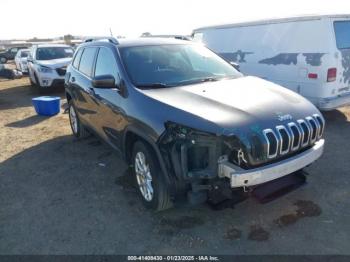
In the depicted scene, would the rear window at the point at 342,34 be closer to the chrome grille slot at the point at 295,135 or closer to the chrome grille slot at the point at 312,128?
the chrome grille slot at the point at 312,128

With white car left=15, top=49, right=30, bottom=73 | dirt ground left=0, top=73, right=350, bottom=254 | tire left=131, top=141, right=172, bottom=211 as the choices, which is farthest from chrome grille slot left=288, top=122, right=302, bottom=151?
white car left=15, top=49, right=30, bottom=73

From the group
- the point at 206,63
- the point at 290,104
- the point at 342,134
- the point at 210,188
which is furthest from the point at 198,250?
the point at 342,134

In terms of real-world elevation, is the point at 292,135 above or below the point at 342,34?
below

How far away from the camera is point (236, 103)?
337cm

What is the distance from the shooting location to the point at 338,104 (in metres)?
6.66

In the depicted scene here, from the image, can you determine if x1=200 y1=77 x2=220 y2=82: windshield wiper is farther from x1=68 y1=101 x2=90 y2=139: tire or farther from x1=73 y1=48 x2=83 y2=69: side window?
x1=68 y1=101 x2=90 y2=139: tire

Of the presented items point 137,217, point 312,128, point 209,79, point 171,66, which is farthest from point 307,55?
point 137,217

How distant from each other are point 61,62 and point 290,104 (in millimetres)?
10439

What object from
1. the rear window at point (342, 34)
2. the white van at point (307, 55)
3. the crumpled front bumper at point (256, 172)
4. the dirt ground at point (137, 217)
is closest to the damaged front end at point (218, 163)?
the crumpled front bumper at point (256, 172)

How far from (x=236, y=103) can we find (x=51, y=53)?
11.8 metres

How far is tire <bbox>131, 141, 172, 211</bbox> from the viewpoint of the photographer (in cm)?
349

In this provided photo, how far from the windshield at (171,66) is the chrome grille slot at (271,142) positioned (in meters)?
1.35

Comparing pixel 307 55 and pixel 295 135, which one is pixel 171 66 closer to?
pixel 295 135

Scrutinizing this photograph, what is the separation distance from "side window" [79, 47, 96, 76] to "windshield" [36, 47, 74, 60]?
26.9 ft
